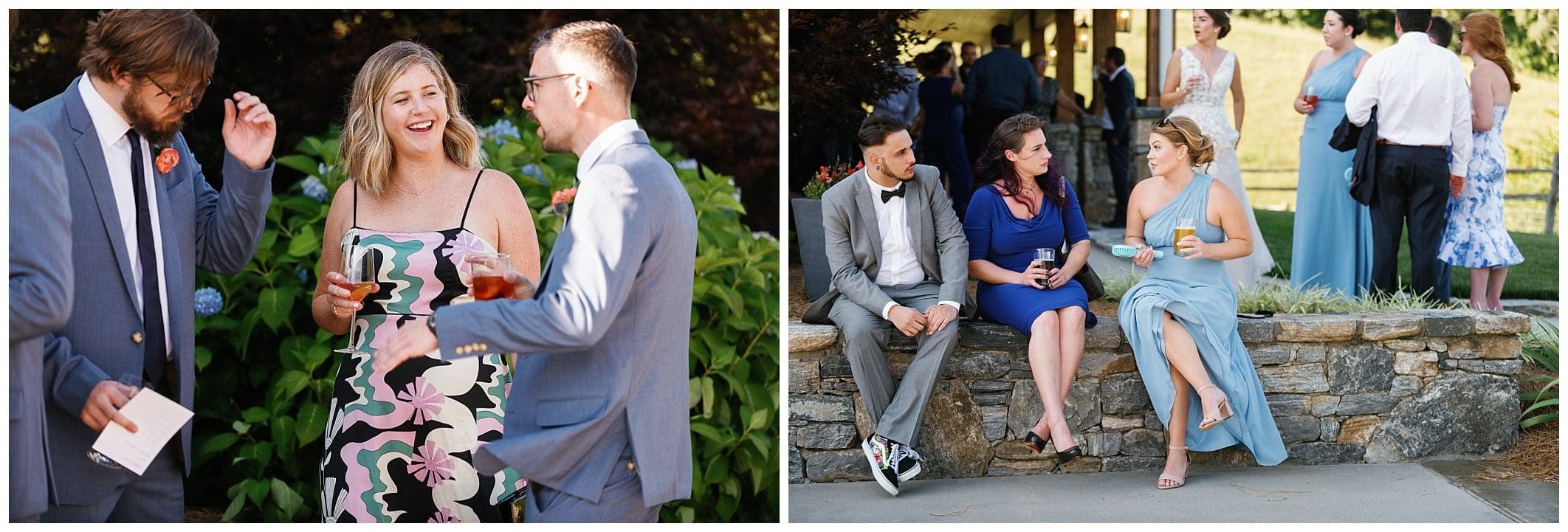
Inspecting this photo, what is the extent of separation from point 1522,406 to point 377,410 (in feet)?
13.0

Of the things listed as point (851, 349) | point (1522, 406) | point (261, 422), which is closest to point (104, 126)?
point (261, 422)

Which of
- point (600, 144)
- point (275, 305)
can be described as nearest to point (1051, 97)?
point (275, 305)

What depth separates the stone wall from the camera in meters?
4.12

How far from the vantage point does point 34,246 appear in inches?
84.0

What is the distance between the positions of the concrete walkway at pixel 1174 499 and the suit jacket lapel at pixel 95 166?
209cm

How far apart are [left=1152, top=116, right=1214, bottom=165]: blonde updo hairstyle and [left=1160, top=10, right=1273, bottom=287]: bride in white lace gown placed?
1.75 meters

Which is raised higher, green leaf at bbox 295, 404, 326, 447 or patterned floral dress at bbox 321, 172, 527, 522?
patterned floral dress at bbox 321, 172, 527, 522

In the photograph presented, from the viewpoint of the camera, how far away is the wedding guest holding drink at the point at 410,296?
275cm

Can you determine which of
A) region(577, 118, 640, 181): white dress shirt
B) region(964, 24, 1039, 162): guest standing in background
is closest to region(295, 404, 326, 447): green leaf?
region(577, 118, 640, 181): white dress shirt

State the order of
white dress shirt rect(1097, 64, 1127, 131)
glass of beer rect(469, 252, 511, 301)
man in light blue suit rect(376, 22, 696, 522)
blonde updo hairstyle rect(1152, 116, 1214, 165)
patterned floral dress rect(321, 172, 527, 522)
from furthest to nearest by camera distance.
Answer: white dress shirt rect(1097, 64, 1127, 131) → blonde updo hairstyle rect(1152, 116, 1214, 165) → patterned floral dress rect(321, 172, 527, 522) → glass of beer rect(469, 252, 511, 301) → man in light blue suit rect(376, 22, 696, 522)

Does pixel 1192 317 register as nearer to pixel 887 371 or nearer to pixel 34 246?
pixel 887 371

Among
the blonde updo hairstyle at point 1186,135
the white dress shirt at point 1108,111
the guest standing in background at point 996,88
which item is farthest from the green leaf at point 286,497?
the white dress shirt at point 1108,111

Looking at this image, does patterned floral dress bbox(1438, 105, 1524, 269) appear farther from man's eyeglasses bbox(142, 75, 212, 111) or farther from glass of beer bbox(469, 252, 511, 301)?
man's eyeglasses bbox(142, 75, 212, 111)

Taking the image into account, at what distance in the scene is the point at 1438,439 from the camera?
4.31m
